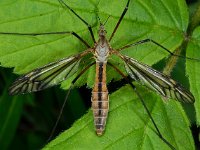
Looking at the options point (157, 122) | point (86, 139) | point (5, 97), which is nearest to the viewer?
point (86, 139)

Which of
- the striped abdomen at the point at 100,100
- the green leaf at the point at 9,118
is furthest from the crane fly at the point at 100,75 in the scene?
the green leaf at the point at 9,118

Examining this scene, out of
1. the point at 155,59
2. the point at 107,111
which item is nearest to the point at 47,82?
the point at 107,111

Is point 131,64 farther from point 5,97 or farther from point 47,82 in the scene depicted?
point 5,97

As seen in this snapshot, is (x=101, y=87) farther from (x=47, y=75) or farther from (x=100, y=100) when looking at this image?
(x=47, y=75)

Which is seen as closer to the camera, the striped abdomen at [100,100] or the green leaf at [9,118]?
the striped abdomen at [100,100]

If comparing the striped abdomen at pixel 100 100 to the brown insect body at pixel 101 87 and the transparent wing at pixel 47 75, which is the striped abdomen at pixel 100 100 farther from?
the transparent wing at pixel 47 75

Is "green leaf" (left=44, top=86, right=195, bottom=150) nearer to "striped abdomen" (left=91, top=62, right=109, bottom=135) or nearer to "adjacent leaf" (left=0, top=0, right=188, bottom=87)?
"striped abdomen" (left=91, top=62, right=109, bottom=135)
